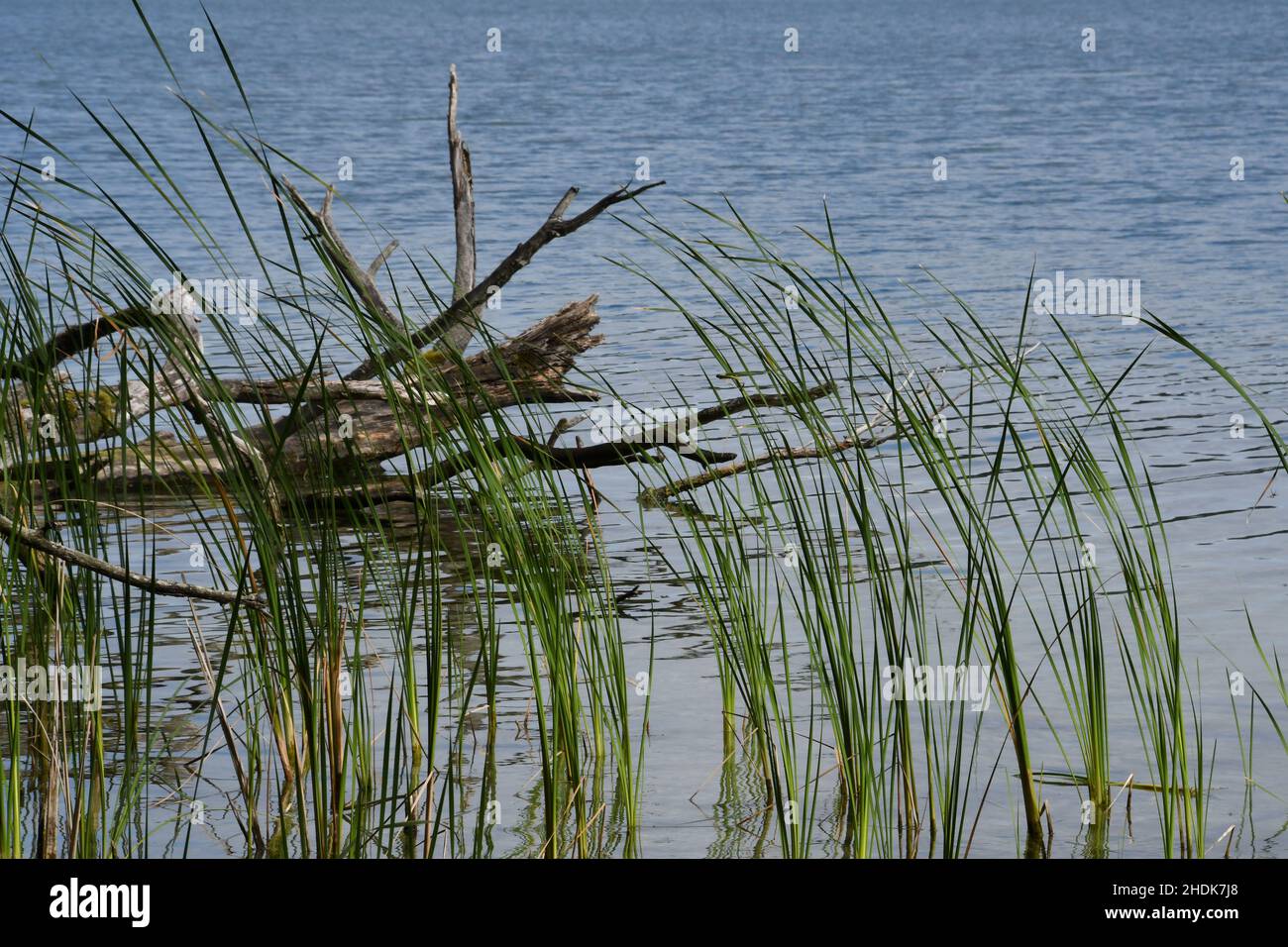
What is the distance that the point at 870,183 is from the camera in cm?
2178

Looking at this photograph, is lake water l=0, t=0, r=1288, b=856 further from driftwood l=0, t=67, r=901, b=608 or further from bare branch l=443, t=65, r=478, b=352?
driftwood l=0, t=67, r=901, b=608

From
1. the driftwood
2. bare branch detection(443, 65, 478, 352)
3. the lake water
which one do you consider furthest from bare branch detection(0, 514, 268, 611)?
bare branch detection(443, 65, 478, 352)

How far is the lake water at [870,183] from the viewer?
19.8 feet

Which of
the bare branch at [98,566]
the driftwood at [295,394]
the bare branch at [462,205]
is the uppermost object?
the bare branch at [462,205]

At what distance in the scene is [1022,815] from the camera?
4.49m

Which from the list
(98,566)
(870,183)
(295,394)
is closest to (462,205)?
(295,394)

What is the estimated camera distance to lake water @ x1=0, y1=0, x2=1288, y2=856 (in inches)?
238

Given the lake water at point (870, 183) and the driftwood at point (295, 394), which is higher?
the lake water at point (870, 183)

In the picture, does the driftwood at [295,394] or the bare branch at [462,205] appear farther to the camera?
the bare branch at [462,205]

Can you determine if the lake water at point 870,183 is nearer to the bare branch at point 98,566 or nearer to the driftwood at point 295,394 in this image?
the driftwood at point 295,394

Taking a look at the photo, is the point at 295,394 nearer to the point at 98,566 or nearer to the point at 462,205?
the point at 98,566

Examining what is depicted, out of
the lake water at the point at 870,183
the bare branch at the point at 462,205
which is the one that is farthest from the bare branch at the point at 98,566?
the bare branch at the point at 462,205

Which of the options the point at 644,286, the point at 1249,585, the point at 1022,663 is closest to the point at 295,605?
the point at 1022,663
